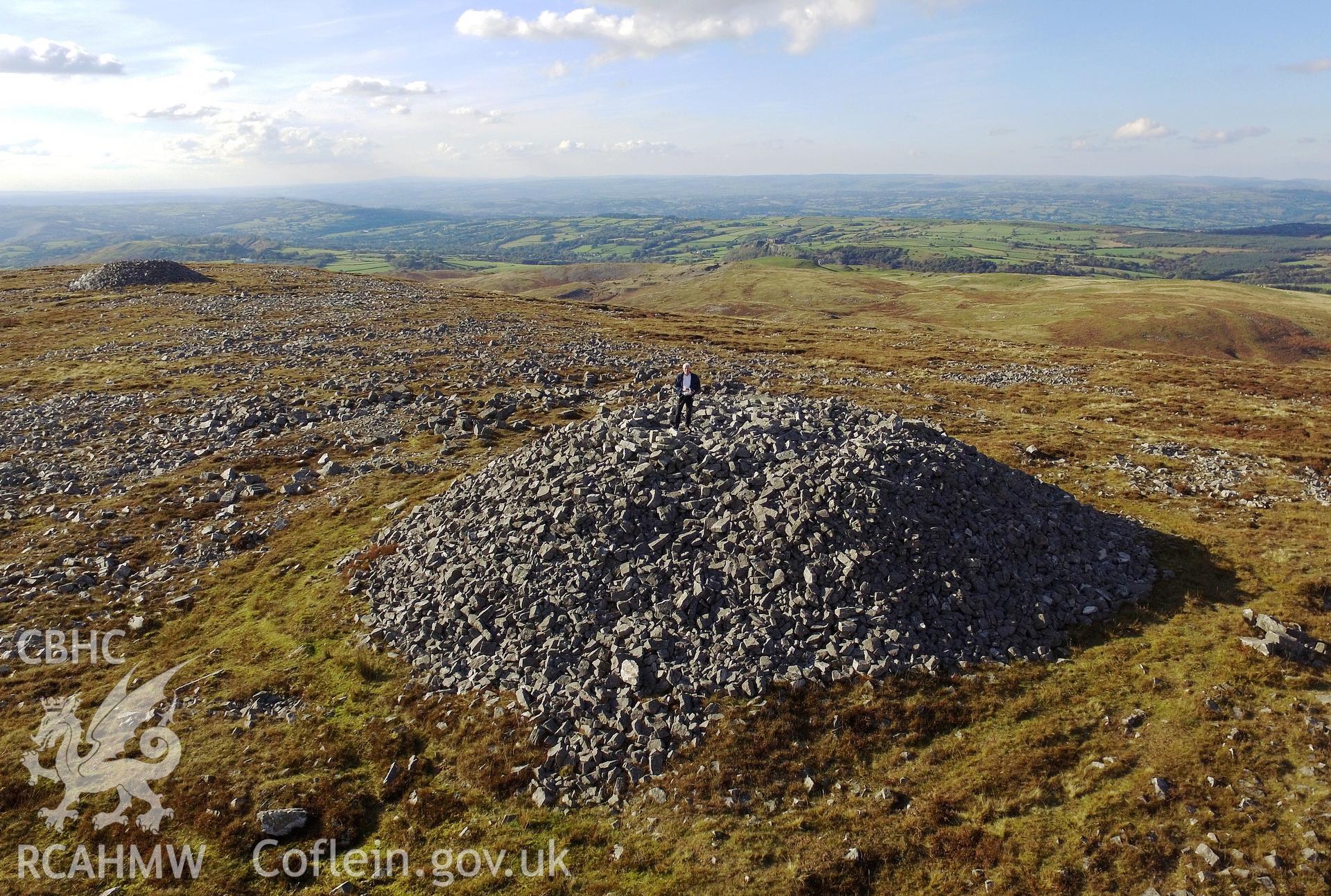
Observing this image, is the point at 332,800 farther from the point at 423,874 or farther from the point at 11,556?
the point at 11,556

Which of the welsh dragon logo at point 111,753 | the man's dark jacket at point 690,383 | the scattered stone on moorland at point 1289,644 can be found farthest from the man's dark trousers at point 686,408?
the scattered stone on moorland at point 1289,644

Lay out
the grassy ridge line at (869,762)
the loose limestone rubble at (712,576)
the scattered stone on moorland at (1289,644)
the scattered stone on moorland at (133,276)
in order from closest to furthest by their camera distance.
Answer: the grassy ridge line at (869,762) < the loose limestone rubble at (712,576) < the scattered stone on moorland at (1289,644) < the scattered stone on moorland at (133,276)

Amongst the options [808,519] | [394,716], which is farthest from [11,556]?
[808,519]

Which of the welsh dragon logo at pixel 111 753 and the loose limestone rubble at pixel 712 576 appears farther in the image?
the loose limestone rubble at pixel 712 576

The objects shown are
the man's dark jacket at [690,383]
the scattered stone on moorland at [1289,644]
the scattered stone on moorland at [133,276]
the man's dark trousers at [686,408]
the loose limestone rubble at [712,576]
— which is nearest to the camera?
the loose limestone rubble at [712,576]

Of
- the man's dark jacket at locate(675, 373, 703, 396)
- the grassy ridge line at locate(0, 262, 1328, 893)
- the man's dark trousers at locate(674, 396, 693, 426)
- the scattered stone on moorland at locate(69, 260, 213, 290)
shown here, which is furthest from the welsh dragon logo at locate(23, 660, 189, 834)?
the scattered stone on moorland at locate(69, 260, 213, 290)

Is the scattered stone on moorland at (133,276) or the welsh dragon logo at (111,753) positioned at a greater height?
the scattered stone on moorland at (133,276)

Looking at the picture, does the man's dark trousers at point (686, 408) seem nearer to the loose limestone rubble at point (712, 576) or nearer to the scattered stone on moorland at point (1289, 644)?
the loose limestone rubble at point (712, 576)
